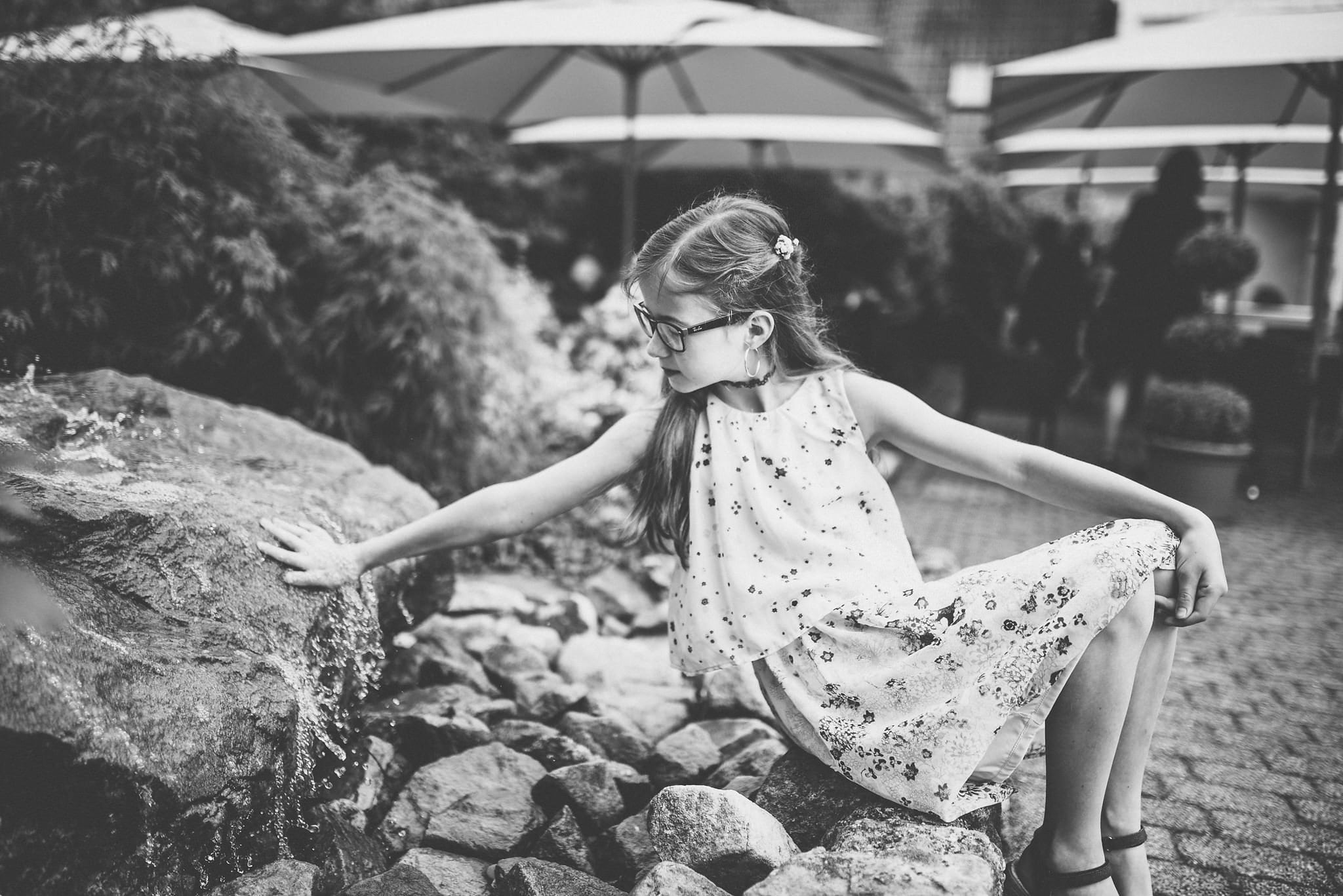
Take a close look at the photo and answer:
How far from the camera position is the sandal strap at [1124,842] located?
2023mm

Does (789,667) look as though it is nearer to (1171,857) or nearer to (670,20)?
(1171,857)

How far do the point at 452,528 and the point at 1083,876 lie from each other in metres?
1.57

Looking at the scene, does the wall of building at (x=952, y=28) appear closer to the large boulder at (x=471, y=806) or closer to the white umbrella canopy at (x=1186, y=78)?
the white umbrella canopy at (x=1186, y=78)

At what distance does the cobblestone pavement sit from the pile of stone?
0.62 m

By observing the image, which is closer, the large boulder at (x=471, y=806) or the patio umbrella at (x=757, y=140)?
the large boulder at (x=471, y=806)

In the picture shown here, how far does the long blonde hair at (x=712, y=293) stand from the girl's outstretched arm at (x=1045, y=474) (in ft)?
0.60

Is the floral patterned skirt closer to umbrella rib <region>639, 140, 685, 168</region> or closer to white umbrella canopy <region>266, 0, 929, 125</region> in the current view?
white umbrella canopy <region>266, 0, 929, 125</region>

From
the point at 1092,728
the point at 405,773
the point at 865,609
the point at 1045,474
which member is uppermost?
the point at 1045,474

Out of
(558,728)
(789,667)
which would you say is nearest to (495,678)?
(558,728)

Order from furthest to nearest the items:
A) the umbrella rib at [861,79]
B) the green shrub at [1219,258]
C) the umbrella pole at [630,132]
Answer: the green shrub at [1219,258] → the umbrella pole at [630,132] → the umbrella rib at [861,79]

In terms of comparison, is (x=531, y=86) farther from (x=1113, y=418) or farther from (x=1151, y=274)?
(x=1113, y=418)

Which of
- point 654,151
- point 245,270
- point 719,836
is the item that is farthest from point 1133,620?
point 654,151

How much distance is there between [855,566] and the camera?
225cm

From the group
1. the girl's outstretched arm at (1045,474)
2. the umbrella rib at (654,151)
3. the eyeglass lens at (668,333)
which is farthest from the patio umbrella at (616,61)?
the girl's outstretched arm at (1045,474)
